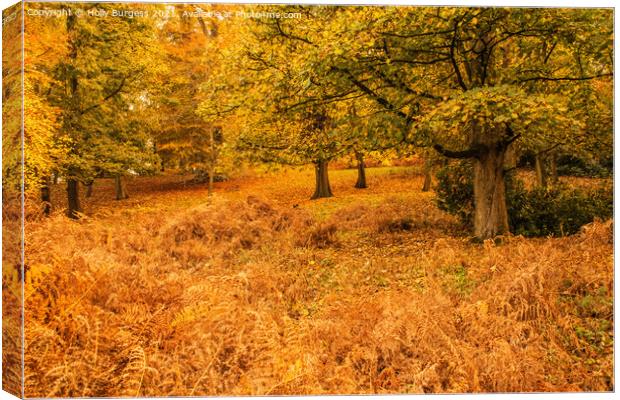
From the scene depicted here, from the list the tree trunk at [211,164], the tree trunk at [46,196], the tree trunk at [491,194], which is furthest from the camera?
the tree trunk at [491,194]

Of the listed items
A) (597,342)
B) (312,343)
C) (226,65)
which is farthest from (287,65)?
(597,342)

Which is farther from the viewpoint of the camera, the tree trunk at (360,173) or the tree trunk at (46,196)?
the tree trunk at (360,173)

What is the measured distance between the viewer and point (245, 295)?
5641 mm

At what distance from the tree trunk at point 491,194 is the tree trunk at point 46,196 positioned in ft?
22.7

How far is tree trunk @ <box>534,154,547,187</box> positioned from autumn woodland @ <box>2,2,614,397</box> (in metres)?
0.05

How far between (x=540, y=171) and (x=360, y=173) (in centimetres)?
368

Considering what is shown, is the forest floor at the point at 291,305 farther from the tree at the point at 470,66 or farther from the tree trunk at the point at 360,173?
the tree at the point at 470,66

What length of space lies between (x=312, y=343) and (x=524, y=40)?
5.64 metres

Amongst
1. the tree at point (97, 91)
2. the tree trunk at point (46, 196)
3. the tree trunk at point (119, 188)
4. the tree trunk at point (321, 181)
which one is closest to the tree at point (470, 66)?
the tree trunk at point (321, 181)

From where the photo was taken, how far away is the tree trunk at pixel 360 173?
296 inches

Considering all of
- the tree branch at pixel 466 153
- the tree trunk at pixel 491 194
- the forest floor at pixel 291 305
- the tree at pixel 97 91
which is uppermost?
the tree at pixel 97 91

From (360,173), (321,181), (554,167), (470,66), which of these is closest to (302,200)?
(321,181)

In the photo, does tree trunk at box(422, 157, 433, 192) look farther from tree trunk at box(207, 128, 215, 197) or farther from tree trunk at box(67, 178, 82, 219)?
tree trunk at box(67, 178, 82, 219)

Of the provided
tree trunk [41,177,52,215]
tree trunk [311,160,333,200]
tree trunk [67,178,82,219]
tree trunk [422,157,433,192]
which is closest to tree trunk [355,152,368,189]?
tree trunk [311,160,333,200]
